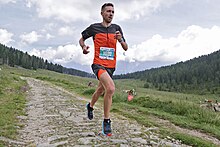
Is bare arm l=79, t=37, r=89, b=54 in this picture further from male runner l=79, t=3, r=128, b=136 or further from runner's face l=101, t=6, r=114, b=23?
runner's face l=101, t=6, r=114, b=23

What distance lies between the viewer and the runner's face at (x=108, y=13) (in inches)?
224

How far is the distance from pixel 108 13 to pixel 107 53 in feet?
3.20

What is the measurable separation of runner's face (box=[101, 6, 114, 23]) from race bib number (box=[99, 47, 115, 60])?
0.72 metres

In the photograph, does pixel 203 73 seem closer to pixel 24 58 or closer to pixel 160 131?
pixel 24 58

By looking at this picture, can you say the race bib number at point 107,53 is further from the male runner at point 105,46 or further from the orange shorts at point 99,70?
the orange shorts at point 99,70

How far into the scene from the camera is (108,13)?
5.70m

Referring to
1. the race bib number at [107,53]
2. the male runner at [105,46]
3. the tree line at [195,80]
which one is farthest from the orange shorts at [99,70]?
the tree line at [195,80]

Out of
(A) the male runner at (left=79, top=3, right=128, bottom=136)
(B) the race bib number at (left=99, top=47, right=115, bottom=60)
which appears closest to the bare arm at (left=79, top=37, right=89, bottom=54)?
(A) the male runner at (left=79, top=3, right=128, bottom=136)

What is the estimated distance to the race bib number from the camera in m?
5.66

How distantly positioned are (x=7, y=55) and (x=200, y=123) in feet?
486

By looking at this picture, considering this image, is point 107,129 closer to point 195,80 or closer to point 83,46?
point 83,46

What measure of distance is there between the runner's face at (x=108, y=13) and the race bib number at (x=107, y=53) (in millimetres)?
721

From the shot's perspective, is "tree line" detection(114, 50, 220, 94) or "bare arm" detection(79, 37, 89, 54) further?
"tree line" detection(114, 50, 220, 94)

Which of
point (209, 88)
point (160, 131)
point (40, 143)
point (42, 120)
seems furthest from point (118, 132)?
point (209, 88)
